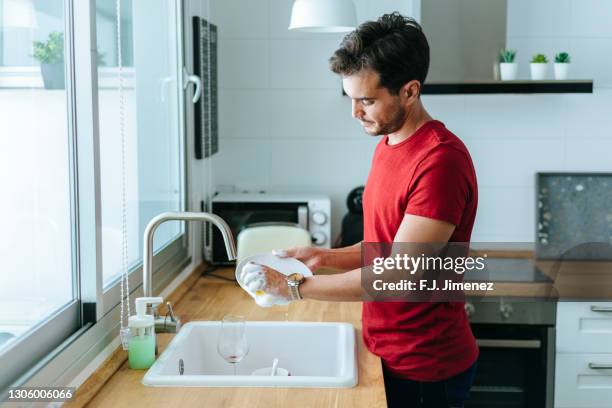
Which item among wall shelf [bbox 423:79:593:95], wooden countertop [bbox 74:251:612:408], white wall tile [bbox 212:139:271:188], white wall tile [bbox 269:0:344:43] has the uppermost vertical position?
white wall tile [bbox 269:0:344:43]

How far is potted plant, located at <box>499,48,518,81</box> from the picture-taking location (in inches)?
125

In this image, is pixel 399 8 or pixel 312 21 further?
pixel 399 8

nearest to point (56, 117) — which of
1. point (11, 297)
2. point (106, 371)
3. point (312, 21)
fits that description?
point (11, 297)

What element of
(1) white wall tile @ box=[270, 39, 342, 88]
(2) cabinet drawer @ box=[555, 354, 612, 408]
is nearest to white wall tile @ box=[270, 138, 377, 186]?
(1) white wall tile @ box=[270, 39, 342, 88]

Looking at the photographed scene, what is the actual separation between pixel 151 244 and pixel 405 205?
67 centimetres

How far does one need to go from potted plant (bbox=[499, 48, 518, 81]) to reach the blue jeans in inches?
58.0

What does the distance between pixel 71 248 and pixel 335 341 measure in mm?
811

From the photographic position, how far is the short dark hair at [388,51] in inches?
71.5

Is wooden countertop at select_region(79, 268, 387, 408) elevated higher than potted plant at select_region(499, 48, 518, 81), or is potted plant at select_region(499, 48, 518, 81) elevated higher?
potted plant at select_region(499, 48, 518, 81)

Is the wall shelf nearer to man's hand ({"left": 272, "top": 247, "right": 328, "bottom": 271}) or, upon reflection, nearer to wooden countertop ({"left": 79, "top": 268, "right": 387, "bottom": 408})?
man's hand ({"left": 272, "top": 247, "right": 328, "bottom": 271})

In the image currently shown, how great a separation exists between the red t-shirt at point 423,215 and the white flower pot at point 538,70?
1398 mm

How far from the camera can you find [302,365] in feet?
7.71

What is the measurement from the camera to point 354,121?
341 centimetres

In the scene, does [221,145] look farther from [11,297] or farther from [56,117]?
[11,297]
